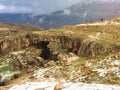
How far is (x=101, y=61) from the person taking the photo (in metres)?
46.2

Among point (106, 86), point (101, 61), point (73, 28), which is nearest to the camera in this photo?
point (106, 86)

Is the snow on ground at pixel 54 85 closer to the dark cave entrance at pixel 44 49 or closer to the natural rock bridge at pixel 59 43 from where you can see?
the natural rock bridge at pixel 59 43

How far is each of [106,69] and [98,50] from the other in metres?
38.1

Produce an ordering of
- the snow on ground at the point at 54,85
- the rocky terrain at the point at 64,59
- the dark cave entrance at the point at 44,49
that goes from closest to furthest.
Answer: the snow on ground at the point at 54,85 < the rocky terrain at the point at 64,59 < the dark cave entrance at the point at 44,49

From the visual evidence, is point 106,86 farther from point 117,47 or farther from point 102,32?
point 102,32

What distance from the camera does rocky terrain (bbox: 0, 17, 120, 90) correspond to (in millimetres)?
42000

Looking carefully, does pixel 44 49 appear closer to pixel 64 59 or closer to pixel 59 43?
pixel 59 43

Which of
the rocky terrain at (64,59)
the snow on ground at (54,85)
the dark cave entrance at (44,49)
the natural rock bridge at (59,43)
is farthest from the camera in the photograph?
the dark cave entrance at (44,49)

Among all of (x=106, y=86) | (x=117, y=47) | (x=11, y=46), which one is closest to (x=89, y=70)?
(x=106, y=86)

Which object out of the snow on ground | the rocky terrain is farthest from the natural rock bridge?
the snow on ground

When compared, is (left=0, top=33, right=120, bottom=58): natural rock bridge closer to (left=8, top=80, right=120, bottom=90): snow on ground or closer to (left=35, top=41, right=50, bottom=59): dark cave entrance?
(left=35, top=41, right=50, bottom=59): dark cave entrance

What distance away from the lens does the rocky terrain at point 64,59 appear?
42.0m

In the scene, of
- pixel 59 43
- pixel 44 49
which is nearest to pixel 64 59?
pixel 59 43

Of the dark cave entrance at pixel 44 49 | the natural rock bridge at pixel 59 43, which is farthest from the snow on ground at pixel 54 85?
the dark cave entrance at pixel 44 49
